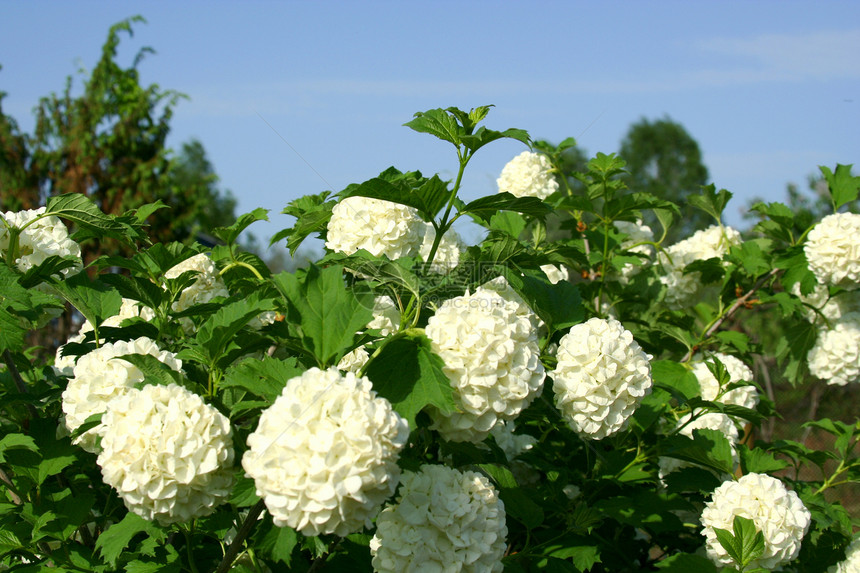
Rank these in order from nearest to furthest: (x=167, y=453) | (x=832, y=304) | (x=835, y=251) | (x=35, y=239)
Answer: (x=167, y=453), (x=35, y=239), (x=835, y=251), (x=832, y=304)

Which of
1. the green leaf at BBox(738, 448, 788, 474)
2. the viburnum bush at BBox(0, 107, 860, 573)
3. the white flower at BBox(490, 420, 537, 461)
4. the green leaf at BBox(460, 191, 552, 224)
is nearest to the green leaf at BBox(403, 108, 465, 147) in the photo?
the viburnum bush at BBox(0, 107, 860, 573)

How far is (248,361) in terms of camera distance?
1657mm

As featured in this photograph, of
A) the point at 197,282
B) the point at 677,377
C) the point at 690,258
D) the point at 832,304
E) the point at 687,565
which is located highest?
the point at 197,282

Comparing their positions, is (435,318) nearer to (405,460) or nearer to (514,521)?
(405,460)

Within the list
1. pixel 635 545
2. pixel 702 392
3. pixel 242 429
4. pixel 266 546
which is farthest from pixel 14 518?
pixel 702 392

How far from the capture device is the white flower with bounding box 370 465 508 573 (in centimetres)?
170

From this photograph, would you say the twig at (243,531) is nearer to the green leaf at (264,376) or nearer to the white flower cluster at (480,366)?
the green leaf at (264,376)

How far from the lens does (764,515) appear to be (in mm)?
2320

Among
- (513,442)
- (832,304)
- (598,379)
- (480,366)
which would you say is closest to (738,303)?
(832,304)

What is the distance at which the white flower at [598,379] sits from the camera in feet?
6.52

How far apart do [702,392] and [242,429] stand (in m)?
2.08

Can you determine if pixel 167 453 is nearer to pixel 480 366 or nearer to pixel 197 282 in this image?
pixel 480 366

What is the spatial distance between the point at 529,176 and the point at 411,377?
2.38 m

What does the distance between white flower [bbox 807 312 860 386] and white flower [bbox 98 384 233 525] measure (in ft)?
10.9
